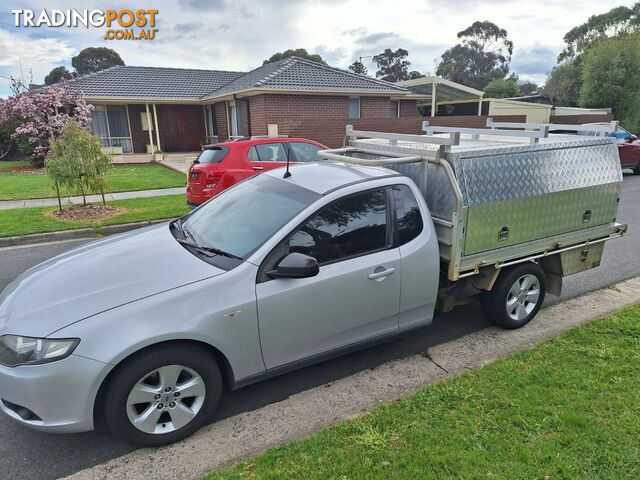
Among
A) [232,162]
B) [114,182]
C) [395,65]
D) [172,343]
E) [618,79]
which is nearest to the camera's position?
[172,343]

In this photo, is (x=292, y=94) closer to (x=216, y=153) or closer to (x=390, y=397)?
(x=216, y=153)

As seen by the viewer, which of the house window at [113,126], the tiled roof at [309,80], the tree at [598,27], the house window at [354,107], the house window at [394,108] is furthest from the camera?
the tree at [598,27]

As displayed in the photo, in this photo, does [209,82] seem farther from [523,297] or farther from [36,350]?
[36,350]

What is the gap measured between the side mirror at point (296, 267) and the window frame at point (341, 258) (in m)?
0.06

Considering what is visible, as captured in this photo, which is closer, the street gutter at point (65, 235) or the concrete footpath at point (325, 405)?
the concrete footpath at point (325, 405)

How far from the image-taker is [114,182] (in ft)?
45.2

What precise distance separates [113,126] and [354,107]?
11743mm

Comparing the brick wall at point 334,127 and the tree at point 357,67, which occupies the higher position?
the tree at point 357,67

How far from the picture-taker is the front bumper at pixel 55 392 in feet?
8.20

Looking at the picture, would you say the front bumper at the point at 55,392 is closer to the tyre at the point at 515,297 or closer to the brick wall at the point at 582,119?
the tyre at the point at 515,297

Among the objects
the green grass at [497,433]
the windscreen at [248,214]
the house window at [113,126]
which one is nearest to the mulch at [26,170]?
the house window at [113,126]

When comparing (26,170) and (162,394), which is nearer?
(162,394)

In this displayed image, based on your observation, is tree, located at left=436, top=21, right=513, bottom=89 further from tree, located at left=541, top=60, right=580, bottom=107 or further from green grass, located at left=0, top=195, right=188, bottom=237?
green grass, located at left=0, top=195, right=188, bottom=237

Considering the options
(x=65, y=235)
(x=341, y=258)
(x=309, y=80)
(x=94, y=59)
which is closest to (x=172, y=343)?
(x=341, y=258)
